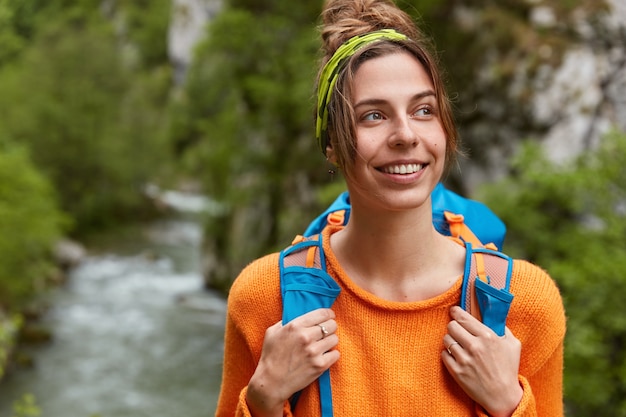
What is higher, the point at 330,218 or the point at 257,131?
the point at 330,218

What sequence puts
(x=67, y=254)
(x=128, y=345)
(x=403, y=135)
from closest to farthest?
(x=403, y=135) < (x=128, y=345) < (x=67, y=254)

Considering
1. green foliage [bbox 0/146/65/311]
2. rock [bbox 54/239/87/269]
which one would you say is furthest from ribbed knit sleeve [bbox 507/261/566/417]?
rock [bbox 54/239/87/269]

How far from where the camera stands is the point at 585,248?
7.50 meters

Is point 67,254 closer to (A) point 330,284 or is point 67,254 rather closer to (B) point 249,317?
(B) point 249,317

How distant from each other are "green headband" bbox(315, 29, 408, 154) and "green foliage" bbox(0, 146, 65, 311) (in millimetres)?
14219

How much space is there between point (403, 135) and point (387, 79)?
12cm

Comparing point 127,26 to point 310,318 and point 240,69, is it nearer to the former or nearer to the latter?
point 240,69

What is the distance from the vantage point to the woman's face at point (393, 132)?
1.33 metres

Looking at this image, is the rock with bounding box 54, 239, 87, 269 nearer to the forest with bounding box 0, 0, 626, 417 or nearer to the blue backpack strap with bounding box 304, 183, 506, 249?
the forest with bounding box 0, 0, 626, 417

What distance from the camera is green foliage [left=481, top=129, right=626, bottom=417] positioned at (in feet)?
21.4

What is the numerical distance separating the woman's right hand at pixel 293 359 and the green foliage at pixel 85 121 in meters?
20.9

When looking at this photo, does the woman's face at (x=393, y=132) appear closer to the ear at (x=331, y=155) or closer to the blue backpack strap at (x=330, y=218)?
the ear at (x=331, y=155)

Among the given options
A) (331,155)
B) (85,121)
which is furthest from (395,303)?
(85,121)

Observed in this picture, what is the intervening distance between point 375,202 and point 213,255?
56.7 ft
